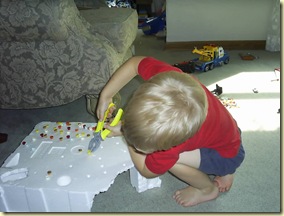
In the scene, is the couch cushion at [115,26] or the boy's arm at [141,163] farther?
the couch cushion at [115,26]

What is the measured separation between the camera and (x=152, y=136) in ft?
2.15

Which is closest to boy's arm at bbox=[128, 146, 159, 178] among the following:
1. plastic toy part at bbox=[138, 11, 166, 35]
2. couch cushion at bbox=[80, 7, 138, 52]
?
couch cushion at bbox=[80, 7, 138, 52]

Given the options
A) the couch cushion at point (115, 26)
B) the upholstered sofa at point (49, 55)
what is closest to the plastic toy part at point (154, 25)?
the couch cushion at point (115, 26)

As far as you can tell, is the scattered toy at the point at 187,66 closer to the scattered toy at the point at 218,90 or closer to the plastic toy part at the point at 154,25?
the scattered toy at the point at 218,90

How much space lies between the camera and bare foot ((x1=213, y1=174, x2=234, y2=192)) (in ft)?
3.34

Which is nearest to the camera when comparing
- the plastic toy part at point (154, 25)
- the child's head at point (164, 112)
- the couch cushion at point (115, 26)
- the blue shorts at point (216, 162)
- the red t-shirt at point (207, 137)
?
the child's head at point (164, 112)

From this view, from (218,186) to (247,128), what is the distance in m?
0.41

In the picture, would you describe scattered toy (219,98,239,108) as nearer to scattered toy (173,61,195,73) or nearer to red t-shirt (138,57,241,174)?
scattered toy (173,61,195,73)

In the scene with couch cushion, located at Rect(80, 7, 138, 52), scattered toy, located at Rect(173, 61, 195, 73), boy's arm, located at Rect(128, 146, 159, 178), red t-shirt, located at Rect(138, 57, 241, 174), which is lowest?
scattered toy, located at Rect(173, 61, 195, 73)

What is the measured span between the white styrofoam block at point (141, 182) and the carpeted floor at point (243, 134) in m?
0.02

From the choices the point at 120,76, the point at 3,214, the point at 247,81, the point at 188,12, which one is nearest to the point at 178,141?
the point at 120,76

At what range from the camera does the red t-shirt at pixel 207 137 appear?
783mm

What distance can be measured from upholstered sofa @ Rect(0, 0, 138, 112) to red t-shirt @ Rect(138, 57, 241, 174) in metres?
0.33

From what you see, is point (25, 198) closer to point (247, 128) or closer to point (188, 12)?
point (247, 128)
